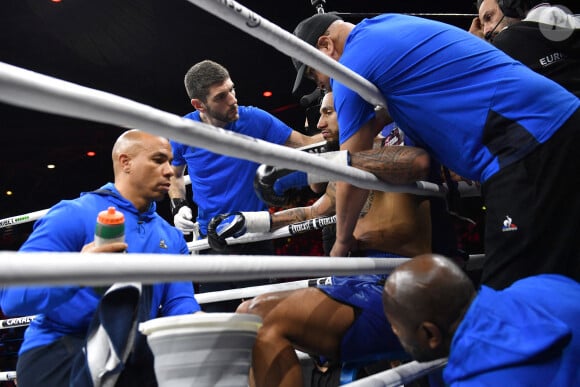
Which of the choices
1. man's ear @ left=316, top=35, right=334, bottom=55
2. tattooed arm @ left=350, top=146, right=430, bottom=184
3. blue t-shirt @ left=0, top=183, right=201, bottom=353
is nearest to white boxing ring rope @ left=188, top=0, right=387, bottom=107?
tattooed arm @ left=350, top=146, right=430, bottom=184

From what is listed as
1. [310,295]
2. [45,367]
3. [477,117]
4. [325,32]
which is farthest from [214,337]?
[325,32]

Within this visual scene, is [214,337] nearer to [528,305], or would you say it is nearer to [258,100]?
[528,305]

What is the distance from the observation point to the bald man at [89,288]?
57.2 inches

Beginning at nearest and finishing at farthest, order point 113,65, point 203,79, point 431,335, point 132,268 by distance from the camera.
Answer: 1. point 132,268
2. point 431,335
3. point 203,79
4. point 113,65

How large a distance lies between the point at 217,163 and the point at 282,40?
5.56ft

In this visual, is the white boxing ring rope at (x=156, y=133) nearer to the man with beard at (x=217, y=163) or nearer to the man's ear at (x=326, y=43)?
the man's ear at (x=326, y=43)

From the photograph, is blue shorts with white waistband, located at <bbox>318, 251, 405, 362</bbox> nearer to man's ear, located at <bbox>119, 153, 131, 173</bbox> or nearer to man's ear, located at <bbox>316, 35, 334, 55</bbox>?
man's ear, located at <bbox>316, 35, 334, 55</bbox>

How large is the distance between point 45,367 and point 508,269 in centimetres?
112


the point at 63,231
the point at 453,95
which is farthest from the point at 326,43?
the point at 63,231

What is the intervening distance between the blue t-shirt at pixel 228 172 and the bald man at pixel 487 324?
1734 millimetres

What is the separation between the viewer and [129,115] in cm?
77

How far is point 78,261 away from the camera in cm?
67

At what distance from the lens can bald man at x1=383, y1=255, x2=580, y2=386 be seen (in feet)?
2.96

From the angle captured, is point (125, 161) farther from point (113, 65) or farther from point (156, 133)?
point (113, 65)
